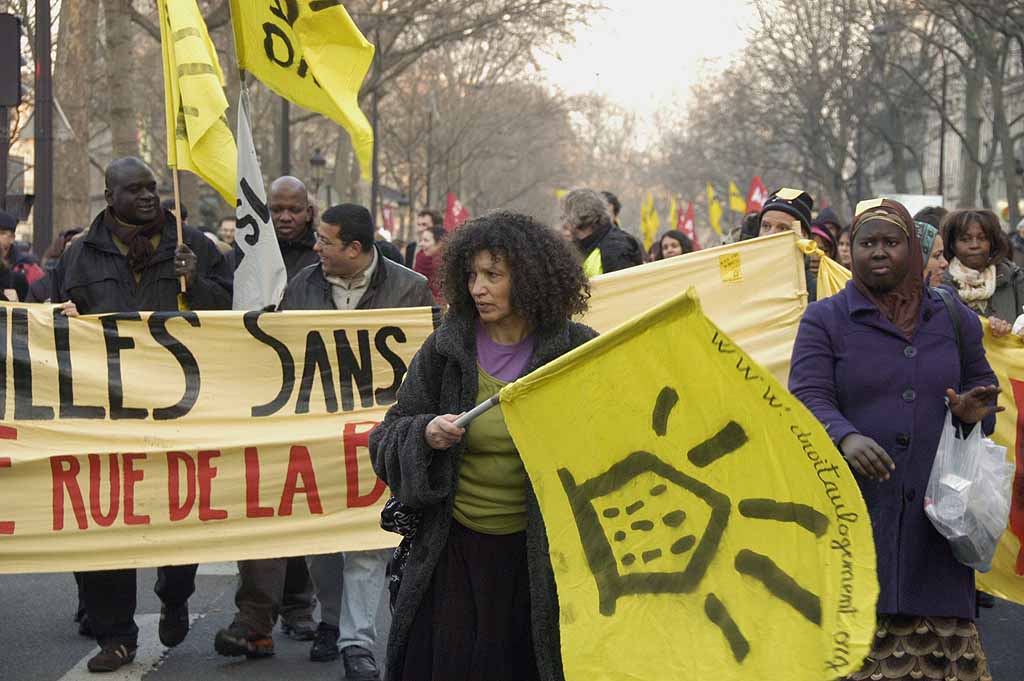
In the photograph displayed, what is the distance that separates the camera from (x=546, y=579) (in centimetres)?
396

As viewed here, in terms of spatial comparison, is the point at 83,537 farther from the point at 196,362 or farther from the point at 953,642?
the point at 953,642

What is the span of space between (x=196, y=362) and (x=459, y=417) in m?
2.90

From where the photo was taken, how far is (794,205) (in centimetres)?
764

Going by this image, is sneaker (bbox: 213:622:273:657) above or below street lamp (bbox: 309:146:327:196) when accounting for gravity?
below

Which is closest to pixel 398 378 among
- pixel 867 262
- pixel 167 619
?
pixel 167 619

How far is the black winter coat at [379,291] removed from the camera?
22.2ft

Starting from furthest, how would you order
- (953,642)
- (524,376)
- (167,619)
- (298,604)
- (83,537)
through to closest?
(298,604)
(167,619)
(83,537)
(953,642)
(524,376)

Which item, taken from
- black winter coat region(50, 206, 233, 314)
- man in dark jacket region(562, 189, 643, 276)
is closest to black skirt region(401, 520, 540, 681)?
black winter coat region(50, 206, 233, 314)

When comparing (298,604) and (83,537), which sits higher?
(83,537)

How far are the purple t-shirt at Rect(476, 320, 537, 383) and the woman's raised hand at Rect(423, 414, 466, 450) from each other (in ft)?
0.84

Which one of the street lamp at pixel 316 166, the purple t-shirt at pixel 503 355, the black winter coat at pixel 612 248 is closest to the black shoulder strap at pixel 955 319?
the purple t-shirt at pixel 503 355

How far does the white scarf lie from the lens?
286 inches

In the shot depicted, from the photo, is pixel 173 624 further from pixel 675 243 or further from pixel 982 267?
pixel 675 243

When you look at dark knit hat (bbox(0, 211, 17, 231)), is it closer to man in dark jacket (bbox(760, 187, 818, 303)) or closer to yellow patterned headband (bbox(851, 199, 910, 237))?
man in dark jacket (bbox(760, 187, 818, 303))
